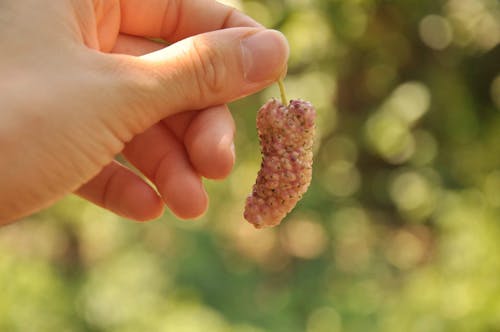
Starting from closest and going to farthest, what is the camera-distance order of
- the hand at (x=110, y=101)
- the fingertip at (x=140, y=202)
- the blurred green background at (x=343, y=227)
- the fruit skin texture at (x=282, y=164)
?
1. the hand at (x=110, y=101)
2. the fruit skin texture at (x=282, y=164)
3. the fingertip at (x=140, y=202)
4. the blurred green background at (x=343, y=227)

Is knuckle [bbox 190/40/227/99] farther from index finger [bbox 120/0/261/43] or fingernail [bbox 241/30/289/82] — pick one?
index finger [bbox 120/0/261/43]

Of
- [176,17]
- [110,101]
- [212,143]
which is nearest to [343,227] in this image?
[176,17]

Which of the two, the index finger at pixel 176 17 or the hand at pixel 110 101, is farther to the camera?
the index finger at pixel 176 17

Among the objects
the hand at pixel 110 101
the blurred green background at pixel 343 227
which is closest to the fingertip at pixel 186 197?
the hand at pixel 110 101

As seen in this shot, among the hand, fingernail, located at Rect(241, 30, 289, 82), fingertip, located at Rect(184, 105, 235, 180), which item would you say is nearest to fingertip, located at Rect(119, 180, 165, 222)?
the hand

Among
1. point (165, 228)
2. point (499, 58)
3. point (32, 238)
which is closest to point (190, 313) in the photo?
point (165, 228)

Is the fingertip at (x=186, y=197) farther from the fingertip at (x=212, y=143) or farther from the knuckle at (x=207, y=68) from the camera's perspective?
the knuckle at (x=207, y=68)

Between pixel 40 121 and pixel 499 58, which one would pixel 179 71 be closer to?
pixel 40 121

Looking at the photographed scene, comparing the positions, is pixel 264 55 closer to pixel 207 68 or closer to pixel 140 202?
pixel 207 68
